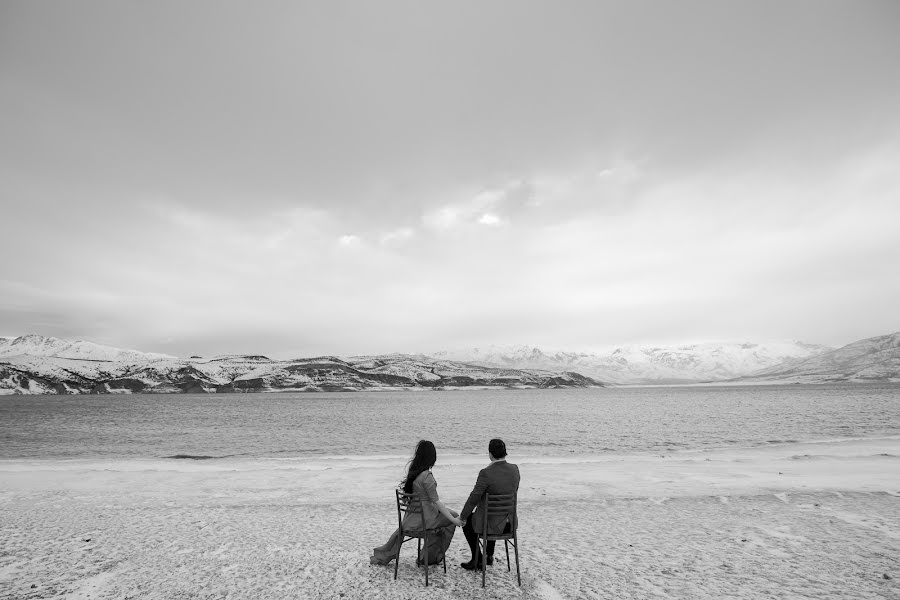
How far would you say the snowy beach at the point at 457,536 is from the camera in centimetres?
846

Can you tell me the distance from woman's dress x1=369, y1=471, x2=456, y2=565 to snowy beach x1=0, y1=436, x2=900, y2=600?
→ 0.39 meters

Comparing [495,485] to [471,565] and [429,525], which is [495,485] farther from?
[471,565]

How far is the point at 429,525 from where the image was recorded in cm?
856

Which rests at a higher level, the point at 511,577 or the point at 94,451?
the point at 511,577

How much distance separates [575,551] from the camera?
10477 mm

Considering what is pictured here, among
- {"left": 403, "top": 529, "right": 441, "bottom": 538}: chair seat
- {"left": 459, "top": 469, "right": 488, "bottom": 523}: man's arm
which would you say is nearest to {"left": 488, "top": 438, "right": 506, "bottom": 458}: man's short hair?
{"left": 459, "top": 469, "right": 488, "bottom": 523}: man's arm

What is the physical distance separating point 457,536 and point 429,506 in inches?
141

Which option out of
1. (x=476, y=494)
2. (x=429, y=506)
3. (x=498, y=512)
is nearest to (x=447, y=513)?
(x=429, y=506)

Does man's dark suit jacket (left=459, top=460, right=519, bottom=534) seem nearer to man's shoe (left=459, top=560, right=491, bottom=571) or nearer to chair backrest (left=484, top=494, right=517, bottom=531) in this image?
chair backrest (left=484, top=494, right=517, bottom=531)

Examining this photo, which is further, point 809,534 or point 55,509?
point 55,509

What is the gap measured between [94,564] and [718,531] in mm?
14472

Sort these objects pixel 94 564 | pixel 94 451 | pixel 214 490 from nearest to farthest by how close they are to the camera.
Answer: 1. pixel 94 564
2. pixel 214 490
3. pixel 94 451

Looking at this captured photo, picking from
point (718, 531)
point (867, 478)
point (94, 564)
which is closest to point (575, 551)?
point (718, 531)

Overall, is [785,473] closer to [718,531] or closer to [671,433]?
[718,531]
